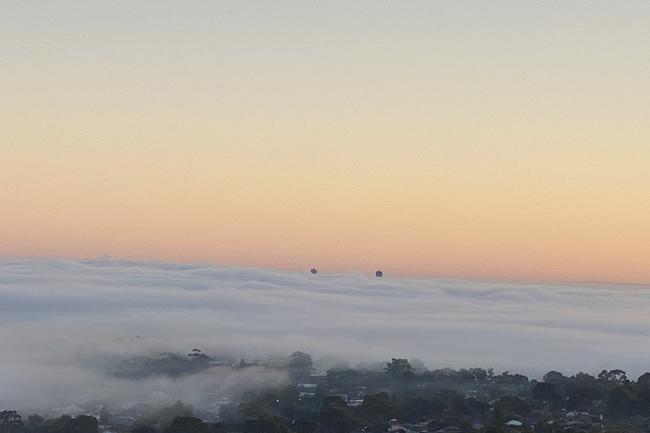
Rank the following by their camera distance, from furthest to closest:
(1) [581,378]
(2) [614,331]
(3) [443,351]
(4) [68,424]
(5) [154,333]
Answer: (2) [614,331]
(5) [154,333]
(3) [443,351]
(1) [581,378]
(4) [68,424]

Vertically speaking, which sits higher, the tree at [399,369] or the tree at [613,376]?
the tree at [613,376]

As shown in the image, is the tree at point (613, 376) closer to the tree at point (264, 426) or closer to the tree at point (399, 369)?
the tree at point (399, 369)

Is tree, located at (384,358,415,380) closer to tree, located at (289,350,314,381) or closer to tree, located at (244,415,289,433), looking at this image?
tree, located at (289,350,314,381)

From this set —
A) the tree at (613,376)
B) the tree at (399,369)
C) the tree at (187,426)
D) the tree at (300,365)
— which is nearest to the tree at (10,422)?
Answer: the tree at (187,426)

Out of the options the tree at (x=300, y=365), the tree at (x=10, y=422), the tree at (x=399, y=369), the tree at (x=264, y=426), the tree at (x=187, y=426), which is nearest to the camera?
the tree at (x=187, y=426)

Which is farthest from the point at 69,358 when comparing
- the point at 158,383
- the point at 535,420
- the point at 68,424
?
the point at 535,420

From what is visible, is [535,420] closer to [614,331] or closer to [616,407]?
[616,407]

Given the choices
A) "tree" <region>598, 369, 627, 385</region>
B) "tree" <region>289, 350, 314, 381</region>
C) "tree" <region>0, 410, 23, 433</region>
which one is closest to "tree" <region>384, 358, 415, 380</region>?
"tree" <region>289, 350, 314, 381</region>

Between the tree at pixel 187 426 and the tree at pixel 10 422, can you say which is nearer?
the tree at pixel 187 426
